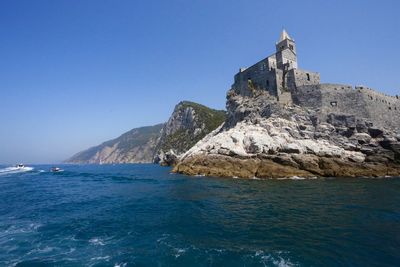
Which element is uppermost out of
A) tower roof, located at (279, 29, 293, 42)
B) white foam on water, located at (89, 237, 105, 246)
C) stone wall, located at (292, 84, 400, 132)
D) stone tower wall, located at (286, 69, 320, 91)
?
tower roof, located at (279, 29, 293, 42)

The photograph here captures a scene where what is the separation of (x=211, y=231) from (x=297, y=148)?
31661 millimetres

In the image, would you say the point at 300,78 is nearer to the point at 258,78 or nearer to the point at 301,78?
the point at 301,78

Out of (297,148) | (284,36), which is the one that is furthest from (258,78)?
(297,148)

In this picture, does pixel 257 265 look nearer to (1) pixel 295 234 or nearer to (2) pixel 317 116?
(1) pixel 295 234

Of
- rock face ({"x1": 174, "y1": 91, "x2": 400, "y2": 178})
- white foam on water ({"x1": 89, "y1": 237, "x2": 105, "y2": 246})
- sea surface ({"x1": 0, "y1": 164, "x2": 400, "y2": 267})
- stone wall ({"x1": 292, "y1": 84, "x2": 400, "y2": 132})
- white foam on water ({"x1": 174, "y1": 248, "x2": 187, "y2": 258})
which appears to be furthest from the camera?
stone wall ({"x1": 292, "y1": 84, "x2": 400, "y2": 132})

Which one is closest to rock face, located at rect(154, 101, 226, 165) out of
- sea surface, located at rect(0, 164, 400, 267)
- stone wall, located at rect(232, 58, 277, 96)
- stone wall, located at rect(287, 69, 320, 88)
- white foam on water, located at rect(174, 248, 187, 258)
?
stone wall, located at rect(232, 58, 277, 96)

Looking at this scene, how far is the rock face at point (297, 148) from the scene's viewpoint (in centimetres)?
4216

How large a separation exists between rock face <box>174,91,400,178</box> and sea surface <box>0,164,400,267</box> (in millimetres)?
14481

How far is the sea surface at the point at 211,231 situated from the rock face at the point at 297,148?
14.5m

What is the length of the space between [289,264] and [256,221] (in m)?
6.62

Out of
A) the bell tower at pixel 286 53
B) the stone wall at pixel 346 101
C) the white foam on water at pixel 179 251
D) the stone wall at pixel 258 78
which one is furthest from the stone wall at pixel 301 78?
the white foam on water at pixel 179 251

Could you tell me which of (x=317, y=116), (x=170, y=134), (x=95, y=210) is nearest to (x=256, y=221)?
(x=95, y=210)

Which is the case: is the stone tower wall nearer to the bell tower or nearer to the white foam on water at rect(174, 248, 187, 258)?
the bell tower

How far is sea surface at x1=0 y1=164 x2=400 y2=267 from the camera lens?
12.5m
